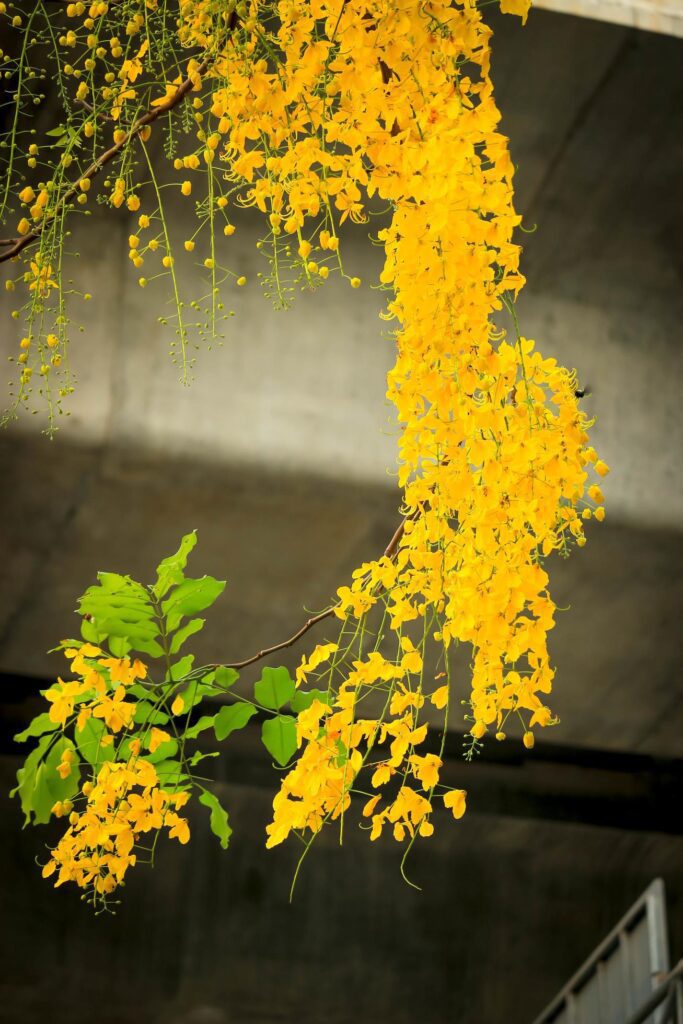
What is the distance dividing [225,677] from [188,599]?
4.3 inches

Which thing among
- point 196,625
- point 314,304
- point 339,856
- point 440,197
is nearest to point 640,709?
point 339,856

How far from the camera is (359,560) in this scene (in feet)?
16.6

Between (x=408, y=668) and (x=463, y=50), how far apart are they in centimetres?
62

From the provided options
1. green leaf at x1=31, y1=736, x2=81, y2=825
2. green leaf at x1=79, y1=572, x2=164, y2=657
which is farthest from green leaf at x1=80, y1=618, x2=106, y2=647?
green leaf at x1=31, y1=736, x2=81, y2=825

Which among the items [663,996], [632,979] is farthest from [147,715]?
[632,979]

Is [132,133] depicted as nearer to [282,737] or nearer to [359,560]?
[282,737]

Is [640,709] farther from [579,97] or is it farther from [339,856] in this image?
[579,97]

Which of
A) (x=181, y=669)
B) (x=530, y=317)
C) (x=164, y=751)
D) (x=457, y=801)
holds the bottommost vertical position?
(x=457, y=801)

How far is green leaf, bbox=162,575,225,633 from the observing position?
151 centimetres

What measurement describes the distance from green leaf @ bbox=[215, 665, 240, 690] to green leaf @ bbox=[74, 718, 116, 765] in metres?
0.15

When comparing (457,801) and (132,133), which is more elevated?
(132,133)

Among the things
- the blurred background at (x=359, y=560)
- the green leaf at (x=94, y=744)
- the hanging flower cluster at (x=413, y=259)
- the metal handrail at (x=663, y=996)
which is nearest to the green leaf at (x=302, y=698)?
the hanging flower cluster at (x=413, y=259)

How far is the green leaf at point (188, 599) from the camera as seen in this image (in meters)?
1.51

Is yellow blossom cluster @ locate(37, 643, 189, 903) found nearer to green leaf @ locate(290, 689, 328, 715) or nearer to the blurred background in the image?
green leaf @ locate(290, 689, 328, 715)
